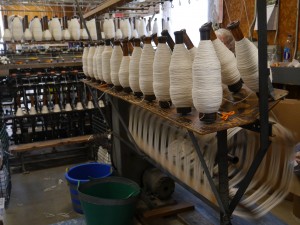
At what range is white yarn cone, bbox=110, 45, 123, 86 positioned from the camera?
197 centimetres

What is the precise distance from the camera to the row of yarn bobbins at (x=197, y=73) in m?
1.10

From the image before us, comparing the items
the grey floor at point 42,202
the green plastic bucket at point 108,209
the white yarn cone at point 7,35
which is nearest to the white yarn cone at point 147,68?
the green plastic bucket at point 108,209

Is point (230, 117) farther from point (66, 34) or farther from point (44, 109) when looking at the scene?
point (66, 34)

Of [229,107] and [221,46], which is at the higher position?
[221,46]

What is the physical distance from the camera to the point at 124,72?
6.08ft

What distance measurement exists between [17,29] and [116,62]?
2.41 m

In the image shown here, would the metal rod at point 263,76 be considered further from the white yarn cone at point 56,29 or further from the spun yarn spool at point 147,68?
the white yarn cone at point 56,29

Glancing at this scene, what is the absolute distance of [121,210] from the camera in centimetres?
217

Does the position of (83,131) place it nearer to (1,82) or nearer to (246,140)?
(1,82)

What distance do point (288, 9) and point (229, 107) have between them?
9.22ft

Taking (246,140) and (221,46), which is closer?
(221,46)

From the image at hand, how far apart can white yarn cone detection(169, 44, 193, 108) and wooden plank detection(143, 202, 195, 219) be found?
148 centimetres

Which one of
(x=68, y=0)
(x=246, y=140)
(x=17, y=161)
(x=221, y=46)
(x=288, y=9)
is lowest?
(x=17, y=161)

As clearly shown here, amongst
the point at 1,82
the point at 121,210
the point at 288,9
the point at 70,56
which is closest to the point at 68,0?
the point at 70,56
